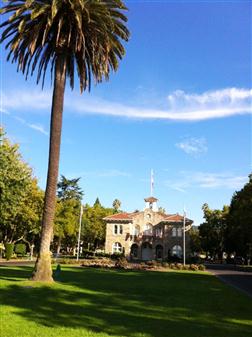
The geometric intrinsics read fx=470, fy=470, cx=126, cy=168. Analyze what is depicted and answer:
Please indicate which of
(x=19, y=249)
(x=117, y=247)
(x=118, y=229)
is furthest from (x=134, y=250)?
(x=19, y=249)

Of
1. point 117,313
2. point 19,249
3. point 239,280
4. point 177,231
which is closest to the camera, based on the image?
point 117,313

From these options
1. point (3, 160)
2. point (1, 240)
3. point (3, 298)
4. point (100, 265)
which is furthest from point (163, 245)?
point (3, 298)

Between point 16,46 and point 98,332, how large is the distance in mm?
18024

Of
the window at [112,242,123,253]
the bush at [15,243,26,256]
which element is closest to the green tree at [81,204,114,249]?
the window at [112,242,123,253]

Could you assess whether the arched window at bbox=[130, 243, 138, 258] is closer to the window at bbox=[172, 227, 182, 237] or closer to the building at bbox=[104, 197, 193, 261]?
the building at bbox=[104, 197, 193, 261]

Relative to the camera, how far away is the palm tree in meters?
23.4

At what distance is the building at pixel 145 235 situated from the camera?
266 feet

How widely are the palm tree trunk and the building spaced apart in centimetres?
5751

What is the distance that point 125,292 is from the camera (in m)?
20.2

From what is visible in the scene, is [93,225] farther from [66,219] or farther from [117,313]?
[117,313]

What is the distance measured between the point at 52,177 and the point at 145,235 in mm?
59586

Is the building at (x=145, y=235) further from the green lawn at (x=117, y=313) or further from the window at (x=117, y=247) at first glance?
the green lawn at (x=117, y=313)

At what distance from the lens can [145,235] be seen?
271ft

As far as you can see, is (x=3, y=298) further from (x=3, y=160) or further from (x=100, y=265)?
(x=100, y=265)
